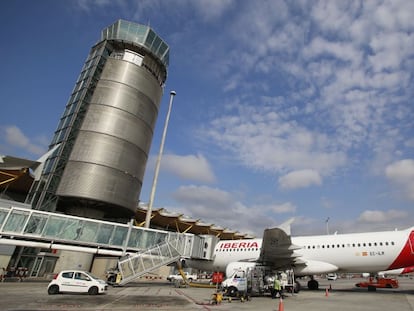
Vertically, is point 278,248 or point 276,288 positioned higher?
point 278,248

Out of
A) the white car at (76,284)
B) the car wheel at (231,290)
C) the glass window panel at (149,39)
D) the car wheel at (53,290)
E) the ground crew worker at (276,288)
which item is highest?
the glass window panel at (149,39)

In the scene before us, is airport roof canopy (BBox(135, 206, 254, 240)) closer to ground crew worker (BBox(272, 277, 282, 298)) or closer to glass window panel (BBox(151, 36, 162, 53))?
glass window panel (BBox(151, 36, 162, 53))

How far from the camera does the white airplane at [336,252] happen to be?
Result: 20.8 m

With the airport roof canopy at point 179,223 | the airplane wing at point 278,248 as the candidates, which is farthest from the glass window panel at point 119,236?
the airport roof canopy at point 179,223

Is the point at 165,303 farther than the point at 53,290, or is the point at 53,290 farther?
the point at 53,290

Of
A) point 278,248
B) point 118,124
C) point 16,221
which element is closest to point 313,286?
point 278,248

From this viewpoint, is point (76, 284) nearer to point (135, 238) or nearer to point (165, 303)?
point (165, 303)

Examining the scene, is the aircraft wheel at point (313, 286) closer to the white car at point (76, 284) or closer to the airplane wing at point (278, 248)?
the airplane wing at point (278, 248)

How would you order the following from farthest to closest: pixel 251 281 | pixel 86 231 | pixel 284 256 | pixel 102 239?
pixel 102 239
pixel 86 231
pixel 284 256
pixel 251 281

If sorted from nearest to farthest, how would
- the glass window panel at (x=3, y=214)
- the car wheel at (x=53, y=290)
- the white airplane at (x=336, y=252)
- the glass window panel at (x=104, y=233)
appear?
the car wheel at (x=53, y=290) < the white airplane at (x=336, y=252) < the glass window panel at (x=3, y=214) < the glass window panel at (x=104, y=233)

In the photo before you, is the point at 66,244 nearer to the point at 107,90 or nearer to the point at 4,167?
the point at 4,167

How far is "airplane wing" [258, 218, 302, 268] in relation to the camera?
20328 millimetres

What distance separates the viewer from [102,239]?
26422mm

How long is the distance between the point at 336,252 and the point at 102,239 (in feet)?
70.9
